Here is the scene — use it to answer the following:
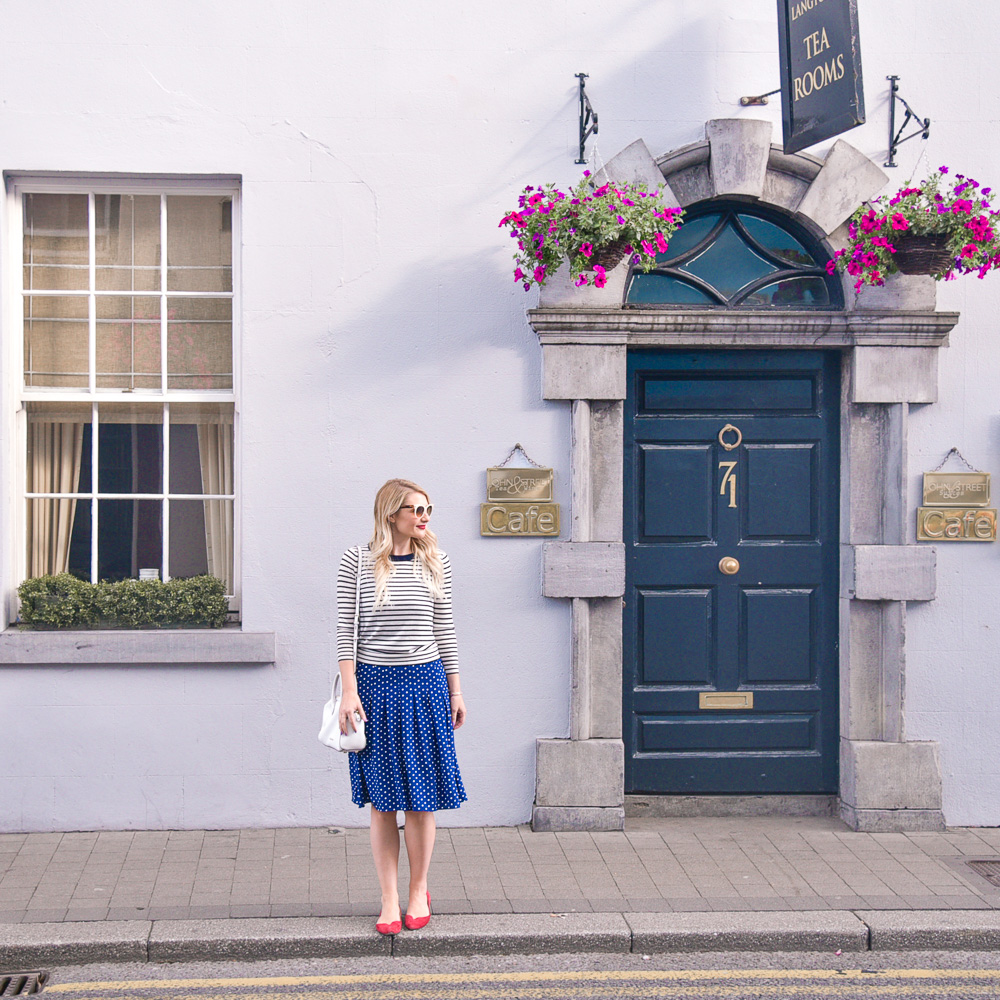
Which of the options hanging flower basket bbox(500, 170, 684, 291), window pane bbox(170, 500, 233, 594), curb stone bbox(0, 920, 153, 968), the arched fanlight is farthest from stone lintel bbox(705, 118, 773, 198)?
curb stone bbox(0, 920, 153, 968)

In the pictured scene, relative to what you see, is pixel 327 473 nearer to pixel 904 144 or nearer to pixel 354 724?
pixel 354 724

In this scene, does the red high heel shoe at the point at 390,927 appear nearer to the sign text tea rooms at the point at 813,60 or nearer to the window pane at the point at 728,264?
the window pane at the point at 728,264

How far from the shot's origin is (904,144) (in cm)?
623

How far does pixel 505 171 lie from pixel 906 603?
3307 millimetres

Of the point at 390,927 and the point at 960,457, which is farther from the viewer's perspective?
the point at 960,457

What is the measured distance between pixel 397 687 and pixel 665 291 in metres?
2.94

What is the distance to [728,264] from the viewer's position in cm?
633

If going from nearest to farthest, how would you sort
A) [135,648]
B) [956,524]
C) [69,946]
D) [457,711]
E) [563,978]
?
[563,978], [69,946], [457,711], [135,648], [956,524]

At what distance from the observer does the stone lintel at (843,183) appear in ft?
20.0

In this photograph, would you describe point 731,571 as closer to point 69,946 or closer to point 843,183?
point 843,183

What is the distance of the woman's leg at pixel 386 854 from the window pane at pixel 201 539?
2.11 metres

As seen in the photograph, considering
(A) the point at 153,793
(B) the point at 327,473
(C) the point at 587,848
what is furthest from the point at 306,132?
(C) the point at 587,848

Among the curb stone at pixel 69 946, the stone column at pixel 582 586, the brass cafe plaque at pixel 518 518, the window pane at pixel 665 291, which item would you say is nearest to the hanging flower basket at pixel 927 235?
the window pane at pixel 665 291


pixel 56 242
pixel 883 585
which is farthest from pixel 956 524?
pixel 56 242
